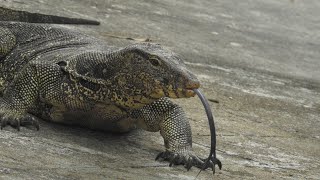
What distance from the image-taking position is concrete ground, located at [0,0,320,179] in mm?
6164

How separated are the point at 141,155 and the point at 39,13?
4314 millimetres

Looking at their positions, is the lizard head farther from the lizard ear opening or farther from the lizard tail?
the lizard tail

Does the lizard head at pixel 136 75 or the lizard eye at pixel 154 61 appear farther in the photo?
the lizard eye at pixel 154 61

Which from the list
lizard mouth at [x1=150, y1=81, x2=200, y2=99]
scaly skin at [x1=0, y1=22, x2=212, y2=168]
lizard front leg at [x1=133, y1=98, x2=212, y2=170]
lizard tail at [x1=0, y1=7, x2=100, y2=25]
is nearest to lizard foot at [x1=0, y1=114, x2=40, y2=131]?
scaly skin at [x1=0, y1=22, x2=212, y2=168]

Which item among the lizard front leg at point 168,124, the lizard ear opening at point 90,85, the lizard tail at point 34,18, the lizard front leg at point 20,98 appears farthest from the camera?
the lizard tail at point 34,18

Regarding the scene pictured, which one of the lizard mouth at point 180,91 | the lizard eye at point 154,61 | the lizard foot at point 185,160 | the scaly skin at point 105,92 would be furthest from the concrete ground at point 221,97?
the lizard eye at point 154,61

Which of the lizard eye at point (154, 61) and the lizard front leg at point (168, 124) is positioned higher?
the lizard eye at point (154, 61)

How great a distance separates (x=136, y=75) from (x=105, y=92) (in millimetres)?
425

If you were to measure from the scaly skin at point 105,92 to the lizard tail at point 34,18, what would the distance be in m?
2.21

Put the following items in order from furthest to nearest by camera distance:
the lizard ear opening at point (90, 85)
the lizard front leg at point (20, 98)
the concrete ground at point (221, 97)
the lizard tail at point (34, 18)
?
the lizard tail at point (34, 18)
the lizard front leg at point (20, 98)
the lizard ear opening at point (90, 85)
the concrete ground at point (221, 97)

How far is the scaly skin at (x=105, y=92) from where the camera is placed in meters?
6.03

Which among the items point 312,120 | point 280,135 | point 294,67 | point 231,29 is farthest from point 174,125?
point 231,29

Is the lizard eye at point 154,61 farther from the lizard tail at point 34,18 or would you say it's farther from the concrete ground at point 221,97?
the lizard tail at point 34,18

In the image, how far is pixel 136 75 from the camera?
19.9 feet
